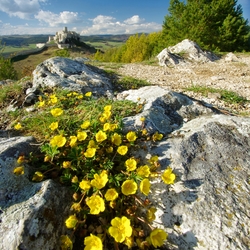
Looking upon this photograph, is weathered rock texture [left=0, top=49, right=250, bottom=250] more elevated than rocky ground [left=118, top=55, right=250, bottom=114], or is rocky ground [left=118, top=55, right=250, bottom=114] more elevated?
weathered rock texture [left=0, top=49, right=250, bottom=250]

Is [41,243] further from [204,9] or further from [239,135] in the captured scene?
[204,9]

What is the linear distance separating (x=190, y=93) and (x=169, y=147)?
4.56 m

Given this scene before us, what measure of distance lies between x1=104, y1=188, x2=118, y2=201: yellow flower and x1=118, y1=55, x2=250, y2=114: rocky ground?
15.1ft

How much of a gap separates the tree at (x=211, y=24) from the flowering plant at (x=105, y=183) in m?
18.6

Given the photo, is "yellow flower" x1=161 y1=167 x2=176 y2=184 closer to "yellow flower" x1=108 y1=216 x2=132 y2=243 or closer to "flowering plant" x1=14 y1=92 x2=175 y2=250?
"flowering plant" x1=14 y1=92 x2=175 y2=250

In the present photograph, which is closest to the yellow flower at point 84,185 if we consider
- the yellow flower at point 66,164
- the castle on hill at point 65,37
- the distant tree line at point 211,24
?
the yellow flower at point 66,164

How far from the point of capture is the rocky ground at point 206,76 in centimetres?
674

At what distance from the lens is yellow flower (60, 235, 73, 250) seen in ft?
4.74

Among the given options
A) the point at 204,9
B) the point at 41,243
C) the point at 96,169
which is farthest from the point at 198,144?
the point at 204,9

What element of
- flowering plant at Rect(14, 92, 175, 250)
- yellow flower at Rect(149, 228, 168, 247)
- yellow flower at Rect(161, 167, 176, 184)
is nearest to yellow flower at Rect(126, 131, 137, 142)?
flowering plant at Rect(14, 92, 175, 250)

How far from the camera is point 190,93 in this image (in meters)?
6.35

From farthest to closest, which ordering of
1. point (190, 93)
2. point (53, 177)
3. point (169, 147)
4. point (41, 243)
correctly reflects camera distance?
point (190, 93), point (169, 147), point (53, 177), point (41, 243)

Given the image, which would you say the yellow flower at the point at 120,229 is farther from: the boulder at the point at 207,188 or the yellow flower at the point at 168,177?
the yellow flower at the point at 168,177

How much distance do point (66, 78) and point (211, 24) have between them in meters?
19.1
